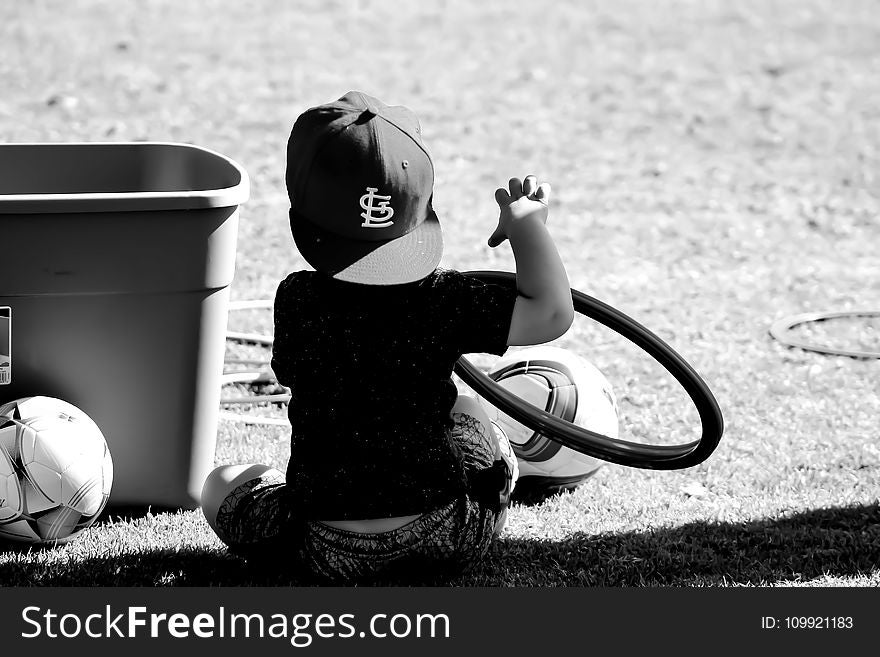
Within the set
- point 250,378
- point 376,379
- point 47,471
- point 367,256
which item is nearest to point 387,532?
point 376,379

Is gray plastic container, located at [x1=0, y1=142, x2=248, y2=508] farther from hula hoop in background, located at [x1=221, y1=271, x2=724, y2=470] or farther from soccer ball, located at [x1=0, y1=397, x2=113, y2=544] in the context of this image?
hula hoop in background, located at [x1=221, y1=271, x2=724, y2=470]

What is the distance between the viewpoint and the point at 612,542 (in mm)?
3379

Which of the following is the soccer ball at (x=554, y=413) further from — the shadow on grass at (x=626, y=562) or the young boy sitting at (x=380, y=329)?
the young boy sitting at (x=380, y=329)

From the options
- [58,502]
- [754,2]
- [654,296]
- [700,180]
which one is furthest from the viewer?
[754,2]

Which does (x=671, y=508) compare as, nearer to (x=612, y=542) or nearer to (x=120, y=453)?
(x=612, y=542)

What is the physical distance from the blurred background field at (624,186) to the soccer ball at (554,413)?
0.30 feet

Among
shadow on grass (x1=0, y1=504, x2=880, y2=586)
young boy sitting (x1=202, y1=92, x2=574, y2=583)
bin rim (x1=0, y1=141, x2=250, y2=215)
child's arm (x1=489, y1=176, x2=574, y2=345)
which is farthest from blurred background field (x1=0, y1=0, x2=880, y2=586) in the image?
bin rim (x1=0, y1=141, x2=250, y2=215)

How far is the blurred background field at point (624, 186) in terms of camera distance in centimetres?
Answer: 337

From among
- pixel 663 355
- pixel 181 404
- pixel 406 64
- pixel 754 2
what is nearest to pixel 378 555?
pixel 181 404

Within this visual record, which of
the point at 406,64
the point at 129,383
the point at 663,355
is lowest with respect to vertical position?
the point at 406,64

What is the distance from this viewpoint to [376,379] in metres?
2.71

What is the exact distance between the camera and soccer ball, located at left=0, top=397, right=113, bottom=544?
3029 mm

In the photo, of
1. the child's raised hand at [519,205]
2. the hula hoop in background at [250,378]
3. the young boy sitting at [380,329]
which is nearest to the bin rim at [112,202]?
the young boy sitting at [380,329]

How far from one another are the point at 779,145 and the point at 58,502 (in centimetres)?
722
